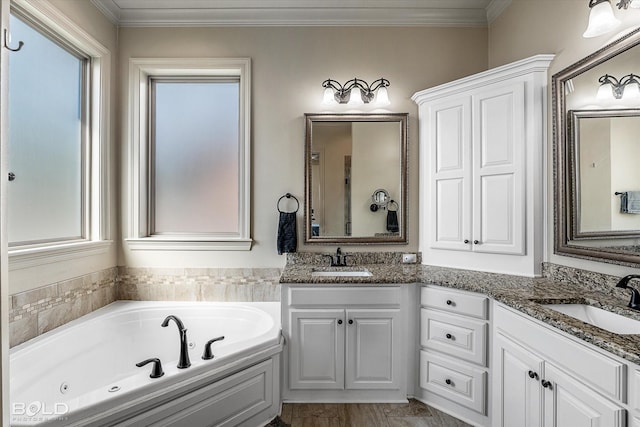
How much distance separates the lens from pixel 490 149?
2.25 meters

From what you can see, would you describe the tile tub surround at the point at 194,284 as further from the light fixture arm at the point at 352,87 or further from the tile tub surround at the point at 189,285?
the light fixture arm at the point at 352,87

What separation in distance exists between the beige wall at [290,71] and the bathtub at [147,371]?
17.8 inches

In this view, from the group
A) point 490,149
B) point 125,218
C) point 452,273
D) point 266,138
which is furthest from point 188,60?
point 452,273

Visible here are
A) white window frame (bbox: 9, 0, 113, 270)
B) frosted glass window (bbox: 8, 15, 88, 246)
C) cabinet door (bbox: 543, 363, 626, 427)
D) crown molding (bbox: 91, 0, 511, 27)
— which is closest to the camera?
cabinet door (bbox: 543, 363, 626, 427)

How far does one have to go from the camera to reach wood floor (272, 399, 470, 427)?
1.97 metres

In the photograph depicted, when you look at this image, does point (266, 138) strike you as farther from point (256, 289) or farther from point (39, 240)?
point (39, 240)

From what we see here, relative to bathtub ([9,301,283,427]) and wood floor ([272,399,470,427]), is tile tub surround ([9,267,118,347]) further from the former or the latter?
wood floor ([272,399,470,427])

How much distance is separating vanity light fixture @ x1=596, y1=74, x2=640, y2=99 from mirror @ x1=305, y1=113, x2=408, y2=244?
1.23 m

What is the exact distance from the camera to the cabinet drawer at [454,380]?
1.92 metres

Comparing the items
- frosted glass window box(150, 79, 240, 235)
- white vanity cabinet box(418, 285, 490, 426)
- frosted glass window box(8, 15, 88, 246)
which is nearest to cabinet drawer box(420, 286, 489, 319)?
white vanity cabinet box(418, 285, 490, 426)

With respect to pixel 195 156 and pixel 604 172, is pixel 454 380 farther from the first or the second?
pixel 195 156

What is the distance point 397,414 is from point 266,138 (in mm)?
2194

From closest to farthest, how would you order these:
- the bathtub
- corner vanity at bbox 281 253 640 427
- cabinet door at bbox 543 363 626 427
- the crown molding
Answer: cabinet door at bbox 543 363 626 427 < the bathtub < corner vanity at bbox 281 253 640 427 < the crown molding

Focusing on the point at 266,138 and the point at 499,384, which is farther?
the point at 266,138
